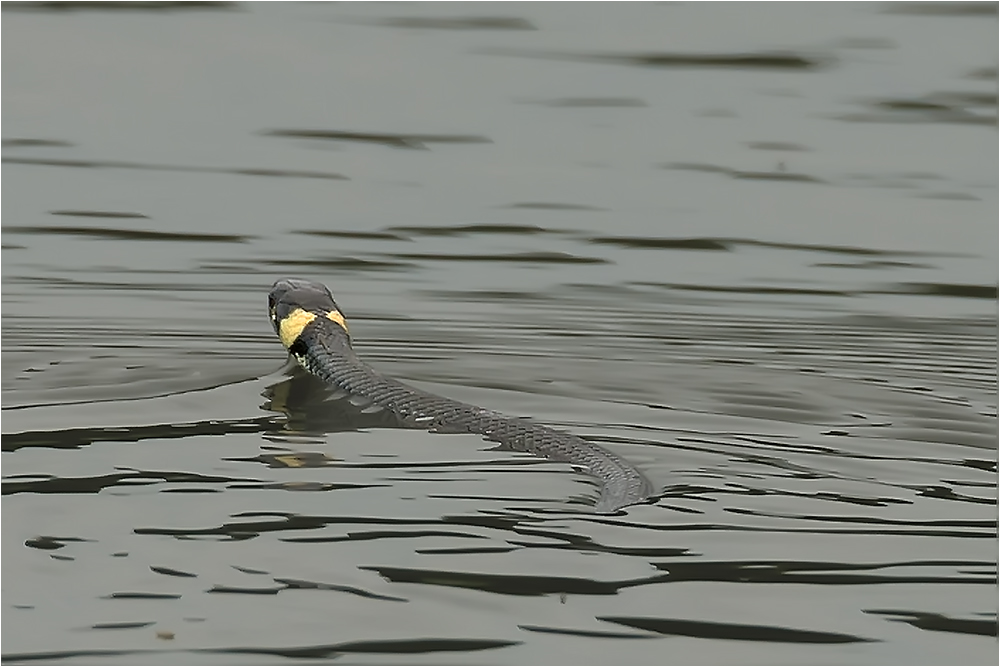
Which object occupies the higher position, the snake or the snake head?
the snake head

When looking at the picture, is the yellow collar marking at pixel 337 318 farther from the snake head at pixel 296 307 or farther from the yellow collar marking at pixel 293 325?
the yellow collar marking at pixel 293 325

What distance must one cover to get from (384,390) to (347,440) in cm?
89

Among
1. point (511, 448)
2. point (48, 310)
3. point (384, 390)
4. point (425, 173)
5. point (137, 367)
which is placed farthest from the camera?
point (425, 173)

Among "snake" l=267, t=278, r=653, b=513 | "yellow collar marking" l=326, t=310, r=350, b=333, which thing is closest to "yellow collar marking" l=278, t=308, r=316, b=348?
"snake" l=267, t=278, r=653, b=513

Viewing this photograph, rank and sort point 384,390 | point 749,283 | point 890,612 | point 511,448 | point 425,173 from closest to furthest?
point 890,612 → point 511,448 → point 384,390 → point 749,283 → point 425,173

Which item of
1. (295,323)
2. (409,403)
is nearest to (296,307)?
(295,323)

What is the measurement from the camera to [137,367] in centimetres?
935

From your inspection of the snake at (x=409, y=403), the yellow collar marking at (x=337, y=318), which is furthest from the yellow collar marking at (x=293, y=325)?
the yellow collar marking at (x=337, y=318)

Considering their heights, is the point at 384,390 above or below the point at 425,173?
below

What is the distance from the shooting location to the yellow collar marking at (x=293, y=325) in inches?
389

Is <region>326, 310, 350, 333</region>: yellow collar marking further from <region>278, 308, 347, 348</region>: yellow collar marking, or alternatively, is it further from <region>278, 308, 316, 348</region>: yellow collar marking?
<region>278, 308, 316, 348</region>: yellow collar marking

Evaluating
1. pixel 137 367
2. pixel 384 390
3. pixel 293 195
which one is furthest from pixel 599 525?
pixel 293 195

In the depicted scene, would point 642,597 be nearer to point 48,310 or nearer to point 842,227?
point 48,310

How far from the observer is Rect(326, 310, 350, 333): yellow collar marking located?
10.1 metres
